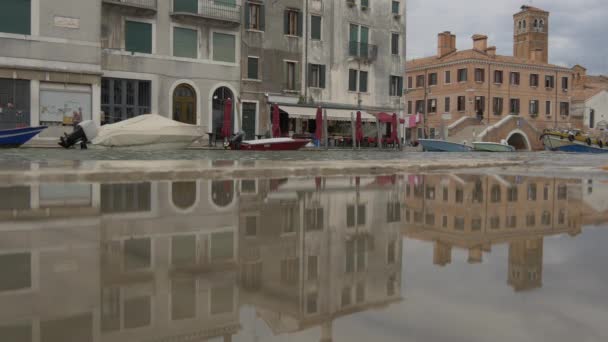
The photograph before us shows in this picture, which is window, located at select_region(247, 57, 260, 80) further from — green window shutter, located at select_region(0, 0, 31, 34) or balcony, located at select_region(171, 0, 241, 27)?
green window shutter, located at select_region(0, 0, 31, 34)

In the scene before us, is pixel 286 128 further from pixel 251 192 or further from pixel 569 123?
pixel 569 123

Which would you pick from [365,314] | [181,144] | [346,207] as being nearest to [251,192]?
[346,207]

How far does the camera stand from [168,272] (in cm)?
279

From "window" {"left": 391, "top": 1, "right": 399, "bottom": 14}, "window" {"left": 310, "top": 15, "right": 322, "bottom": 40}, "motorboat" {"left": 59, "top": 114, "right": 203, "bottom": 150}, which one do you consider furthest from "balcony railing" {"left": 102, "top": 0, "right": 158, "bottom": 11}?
"window" {"left": 391, "top": 1, "right": 399, "bottom": 14}

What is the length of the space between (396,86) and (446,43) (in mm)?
24568

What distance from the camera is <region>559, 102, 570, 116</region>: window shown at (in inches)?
2532

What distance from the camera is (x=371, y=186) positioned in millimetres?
7820

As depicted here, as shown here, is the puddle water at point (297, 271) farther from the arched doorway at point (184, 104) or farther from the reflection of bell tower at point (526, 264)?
the arched doorway at point (184, 104)

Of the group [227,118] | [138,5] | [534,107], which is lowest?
[227,118]

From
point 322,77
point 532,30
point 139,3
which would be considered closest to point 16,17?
point 139,3

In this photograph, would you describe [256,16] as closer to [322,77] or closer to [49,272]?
[322,77]

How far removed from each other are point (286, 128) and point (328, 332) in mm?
32983

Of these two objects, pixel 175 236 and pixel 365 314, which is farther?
pixel 175 236

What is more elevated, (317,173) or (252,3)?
(252,3)
